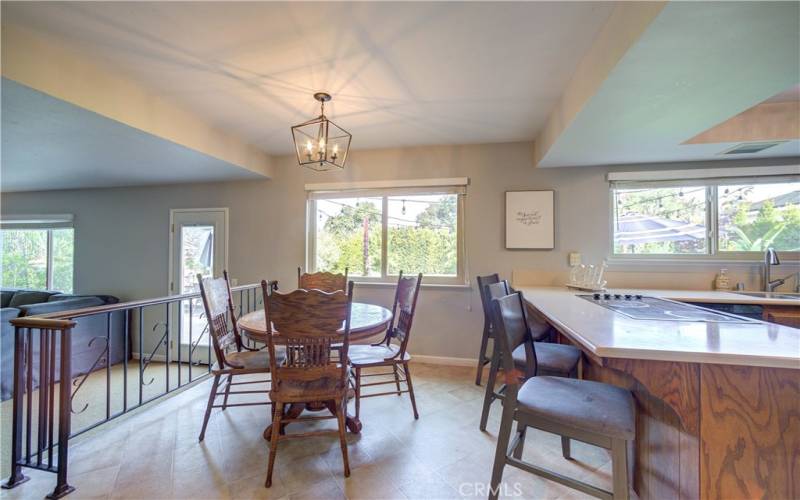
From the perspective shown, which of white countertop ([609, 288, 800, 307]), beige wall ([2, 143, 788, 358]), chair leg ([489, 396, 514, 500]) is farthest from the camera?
beige wall ([2, 143, 788, 358])

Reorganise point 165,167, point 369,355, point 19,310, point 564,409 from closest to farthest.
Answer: point 564,409
point 369,355
point 19,310
point 165,167

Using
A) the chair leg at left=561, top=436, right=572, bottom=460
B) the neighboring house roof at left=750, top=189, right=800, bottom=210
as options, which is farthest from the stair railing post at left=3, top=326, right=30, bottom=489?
the neighboring house roof at left=750, top=189, right=800, bottom=210

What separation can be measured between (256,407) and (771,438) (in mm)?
2767

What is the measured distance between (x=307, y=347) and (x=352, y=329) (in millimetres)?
280

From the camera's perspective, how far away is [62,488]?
61.4 inches

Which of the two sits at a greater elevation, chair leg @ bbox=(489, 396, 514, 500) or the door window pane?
the door window pane

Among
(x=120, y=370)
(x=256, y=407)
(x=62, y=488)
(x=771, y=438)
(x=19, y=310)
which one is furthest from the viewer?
(x=120, y=370)

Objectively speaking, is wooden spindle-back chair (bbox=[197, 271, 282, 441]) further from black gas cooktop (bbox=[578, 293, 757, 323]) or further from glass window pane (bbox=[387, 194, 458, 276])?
black gas cooktop (bbox=[578, 293, 757, 323])

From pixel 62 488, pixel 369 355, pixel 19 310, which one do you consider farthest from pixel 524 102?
pixel 19 310

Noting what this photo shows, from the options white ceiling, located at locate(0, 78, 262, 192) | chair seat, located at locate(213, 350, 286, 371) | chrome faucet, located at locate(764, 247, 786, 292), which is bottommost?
chair seat, located at locate(213, 350, 286, 371)

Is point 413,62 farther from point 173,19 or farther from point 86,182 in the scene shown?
point 86,182

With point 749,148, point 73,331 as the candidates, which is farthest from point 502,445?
point 73,331

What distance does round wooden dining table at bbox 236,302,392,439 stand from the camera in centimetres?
187

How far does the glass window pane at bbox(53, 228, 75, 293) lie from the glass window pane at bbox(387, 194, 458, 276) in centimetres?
451
